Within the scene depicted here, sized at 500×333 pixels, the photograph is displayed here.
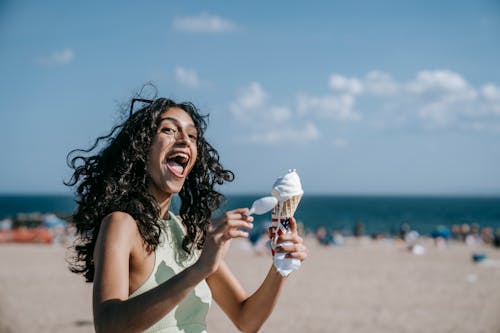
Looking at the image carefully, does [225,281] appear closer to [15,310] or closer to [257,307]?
[257,307]

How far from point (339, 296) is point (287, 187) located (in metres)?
10.7

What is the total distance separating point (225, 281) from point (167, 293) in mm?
839

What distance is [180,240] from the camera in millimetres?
2527

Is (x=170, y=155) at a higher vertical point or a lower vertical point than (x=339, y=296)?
higher

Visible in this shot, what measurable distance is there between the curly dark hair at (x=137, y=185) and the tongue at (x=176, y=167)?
13cm

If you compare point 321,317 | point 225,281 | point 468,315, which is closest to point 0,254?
point 321,317

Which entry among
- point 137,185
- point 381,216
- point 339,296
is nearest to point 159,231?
point 137,185

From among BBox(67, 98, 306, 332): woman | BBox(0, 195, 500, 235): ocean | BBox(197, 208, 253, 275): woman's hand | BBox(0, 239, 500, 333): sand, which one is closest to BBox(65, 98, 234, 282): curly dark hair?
BBox(67, 98, 306, 332): woman

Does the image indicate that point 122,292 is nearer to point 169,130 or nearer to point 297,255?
point 297,255

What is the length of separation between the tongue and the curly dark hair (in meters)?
0.13

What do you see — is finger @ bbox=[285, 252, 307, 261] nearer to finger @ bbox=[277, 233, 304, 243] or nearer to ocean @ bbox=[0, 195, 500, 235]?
finger @ bbox=[277, 233, 304, 243]

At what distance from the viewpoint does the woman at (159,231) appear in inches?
74.7

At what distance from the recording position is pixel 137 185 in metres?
2.48

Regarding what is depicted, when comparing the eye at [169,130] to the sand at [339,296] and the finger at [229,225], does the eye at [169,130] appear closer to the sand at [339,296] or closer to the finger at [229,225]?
the finger at [229,225]
